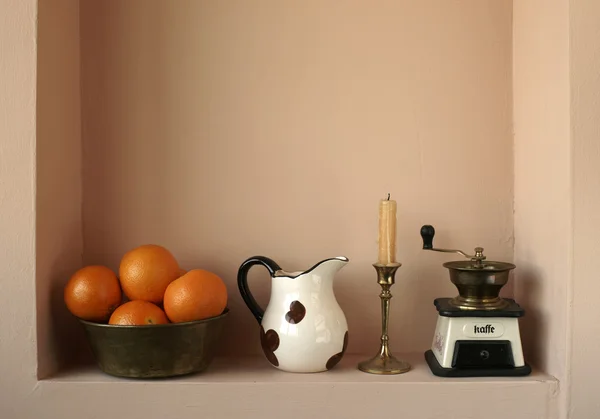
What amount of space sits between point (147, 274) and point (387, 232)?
0.49 metres

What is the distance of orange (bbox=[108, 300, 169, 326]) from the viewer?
1321 mm

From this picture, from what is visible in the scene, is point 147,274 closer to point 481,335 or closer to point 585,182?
point 481,335

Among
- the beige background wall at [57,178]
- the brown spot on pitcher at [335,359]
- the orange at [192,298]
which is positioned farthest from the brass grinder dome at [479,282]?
the beige background wall at [57,178]

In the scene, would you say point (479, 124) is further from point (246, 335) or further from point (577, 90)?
point (246, 335)

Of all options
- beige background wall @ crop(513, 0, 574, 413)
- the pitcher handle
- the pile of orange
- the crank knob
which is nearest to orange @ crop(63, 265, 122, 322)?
the pile of orange


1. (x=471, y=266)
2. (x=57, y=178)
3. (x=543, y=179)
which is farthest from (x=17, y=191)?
(x=543, y=179)

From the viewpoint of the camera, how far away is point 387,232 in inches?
56.7

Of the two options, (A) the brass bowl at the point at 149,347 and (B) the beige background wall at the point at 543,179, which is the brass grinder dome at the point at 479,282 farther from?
(A) the brass bowl at the point at 149,347

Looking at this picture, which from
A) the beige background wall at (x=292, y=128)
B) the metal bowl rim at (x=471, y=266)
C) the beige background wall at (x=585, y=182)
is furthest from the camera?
the beige background wall at (x=292, y=128)

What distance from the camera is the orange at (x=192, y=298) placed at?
1342 mm

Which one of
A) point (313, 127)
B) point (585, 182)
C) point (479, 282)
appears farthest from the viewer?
point (313, 127)

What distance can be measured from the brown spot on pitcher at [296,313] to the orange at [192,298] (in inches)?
5.6

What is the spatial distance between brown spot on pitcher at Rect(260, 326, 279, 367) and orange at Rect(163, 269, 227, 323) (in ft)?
0.38

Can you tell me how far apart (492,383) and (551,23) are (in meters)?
0.70
